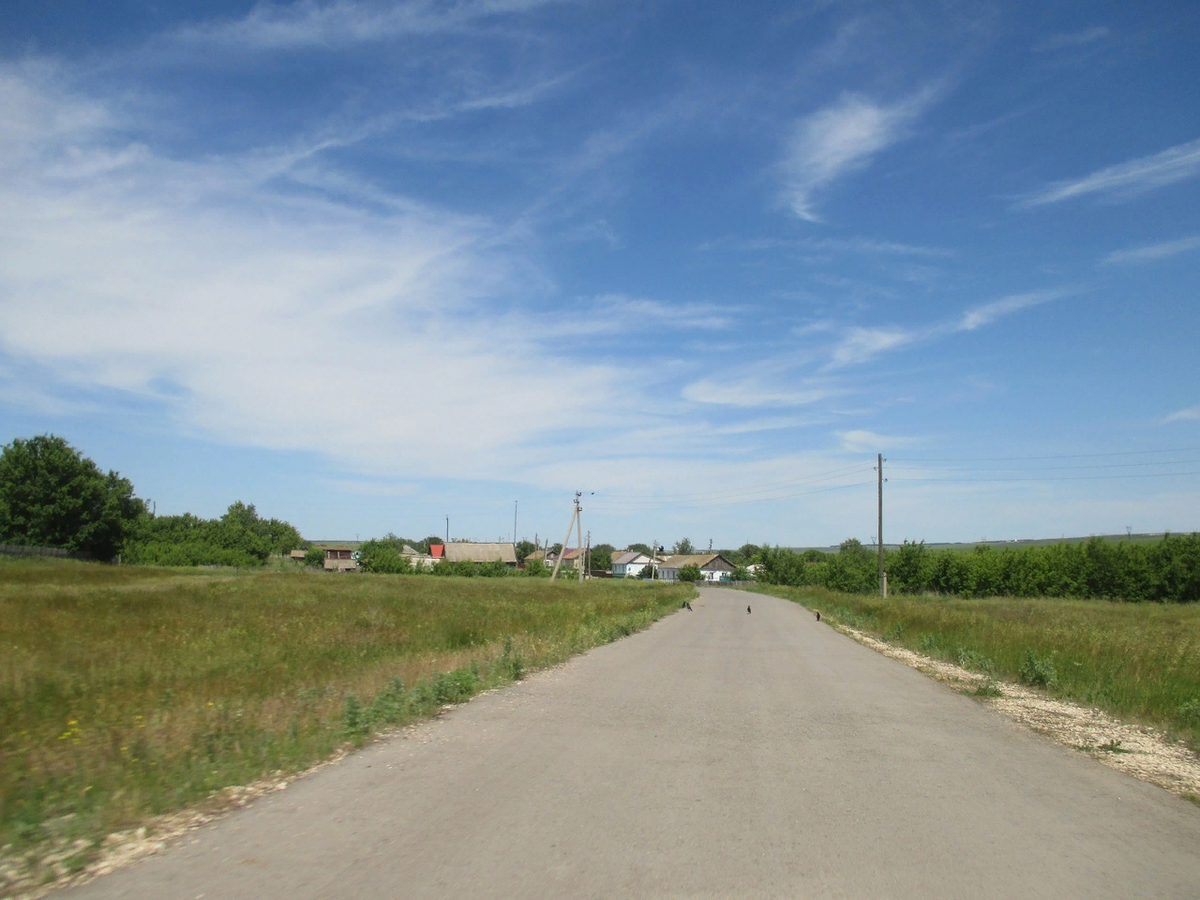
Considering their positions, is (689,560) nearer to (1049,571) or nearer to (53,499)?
(1049,571)

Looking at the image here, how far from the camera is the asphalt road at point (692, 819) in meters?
4.64

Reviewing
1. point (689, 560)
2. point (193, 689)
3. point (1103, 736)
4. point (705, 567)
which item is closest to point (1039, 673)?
point (1103, 736)

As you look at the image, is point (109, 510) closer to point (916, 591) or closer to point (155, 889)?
point (916, 591)

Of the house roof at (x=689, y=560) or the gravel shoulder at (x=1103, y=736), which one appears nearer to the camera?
the gravel shoulder at (x=1103, y=736)

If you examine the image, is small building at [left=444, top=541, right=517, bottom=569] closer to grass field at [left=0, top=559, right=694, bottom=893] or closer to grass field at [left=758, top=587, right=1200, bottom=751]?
grass field at [left=0, top=559, right=694, bottom=893]

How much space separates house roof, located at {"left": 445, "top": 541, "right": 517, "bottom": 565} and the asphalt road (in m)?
130

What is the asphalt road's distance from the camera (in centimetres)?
464

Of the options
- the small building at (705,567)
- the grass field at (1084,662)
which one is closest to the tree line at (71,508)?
the grass field at (1084,662)

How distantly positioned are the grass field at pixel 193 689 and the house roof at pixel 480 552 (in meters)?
112

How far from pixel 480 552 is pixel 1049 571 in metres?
92.7

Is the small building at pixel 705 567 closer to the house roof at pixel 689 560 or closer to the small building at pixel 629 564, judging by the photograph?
the house roof at pixel 689 560

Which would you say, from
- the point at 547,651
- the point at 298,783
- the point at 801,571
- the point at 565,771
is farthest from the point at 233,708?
the point at 801,571

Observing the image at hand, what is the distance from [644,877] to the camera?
4.71m

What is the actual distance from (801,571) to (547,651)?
3648 inches
